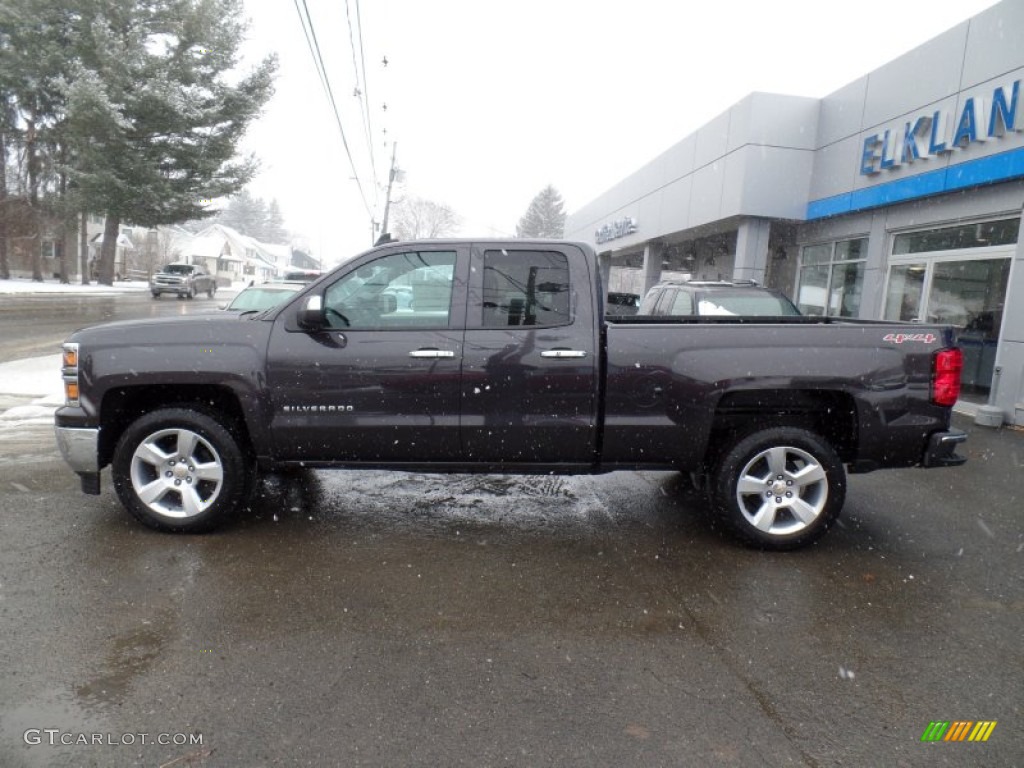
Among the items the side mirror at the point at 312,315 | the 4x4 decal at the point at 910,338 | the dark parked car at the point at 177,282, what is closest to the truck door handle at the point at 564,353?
the side mirror at the point at 312,315

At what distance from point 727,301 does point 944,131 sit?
16.9 ft

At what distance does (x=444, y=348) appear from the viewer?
13.9 ft

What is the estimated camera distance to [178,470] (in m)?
4.31

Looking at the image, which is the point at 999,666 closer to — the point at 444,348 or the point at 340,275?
the point at 444,348

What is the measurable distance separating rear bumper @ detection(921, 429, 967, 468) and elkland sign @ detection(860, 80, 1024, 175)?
7321mm

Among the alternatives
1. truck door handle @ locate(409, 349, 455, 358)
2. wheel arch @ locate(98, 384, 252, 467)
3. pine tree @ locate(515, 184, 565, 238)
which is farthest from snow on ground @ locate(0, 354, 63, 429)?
pine tree @ locate(515, 184, 565, 238)

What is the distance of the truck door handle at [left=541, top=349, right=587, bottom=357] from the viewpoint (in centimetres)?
425

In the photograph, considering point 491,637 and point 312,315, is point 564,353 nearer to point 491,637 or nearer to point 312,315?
point 312,315

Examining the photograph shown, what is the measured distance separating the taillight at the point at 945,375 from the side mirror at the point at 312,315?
3.78m

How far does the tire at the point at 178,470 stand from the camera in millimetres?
4270

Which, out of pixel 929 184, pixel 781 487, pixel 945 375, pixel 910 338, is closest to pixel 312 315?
pixel 781 487

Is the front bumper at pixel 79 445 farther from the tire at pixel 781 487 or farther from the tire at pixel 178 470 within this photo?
the tire at pixel 781 487

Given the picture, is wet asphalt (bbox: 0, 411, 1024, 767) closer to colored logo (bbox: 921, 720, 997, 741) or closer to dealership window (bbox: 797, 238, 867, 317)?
colored logo (bbox: 921, 720, 997, 741)

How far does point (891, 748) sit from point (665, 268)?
26.8m
